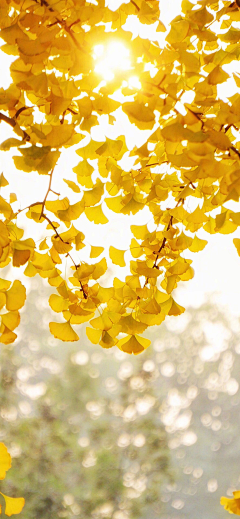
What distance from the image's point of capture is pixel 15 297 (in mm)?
470

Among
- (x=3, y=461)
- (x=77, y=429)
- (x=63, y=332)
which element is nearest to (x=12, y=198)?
(x=63, y=332)

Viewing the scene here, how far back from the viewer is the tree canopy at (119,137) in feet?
1.23

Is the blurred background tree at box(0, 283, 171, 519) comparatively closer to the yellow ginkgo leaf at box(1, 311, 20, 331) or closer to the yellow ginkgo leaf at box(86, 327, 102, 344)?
the yellow ginkgo leaf at box(86, 327, 102, 344)

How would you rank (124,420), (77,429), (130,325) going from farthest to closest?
(124,420), (77,429), (130,325)

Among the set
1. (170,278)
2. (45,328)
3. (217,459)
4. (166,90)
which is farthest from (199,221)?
(217,459)

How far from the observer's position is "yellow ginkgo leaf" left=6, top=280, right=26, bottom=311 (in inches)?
18.4

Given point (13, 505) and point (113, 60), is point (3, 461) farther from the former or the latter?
point (113, 60)

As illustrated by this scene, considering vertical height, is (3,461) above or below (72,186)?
below

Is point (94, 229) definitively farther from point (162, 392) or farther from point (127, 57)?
point (127, 57)

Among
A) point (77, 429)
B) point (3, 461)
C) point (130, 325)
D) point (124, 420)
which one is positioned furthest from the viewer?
point (124, 420)

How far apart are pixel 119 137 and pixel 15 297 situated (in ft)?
0.80

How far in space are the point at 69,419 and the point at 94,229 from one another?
1785 mm

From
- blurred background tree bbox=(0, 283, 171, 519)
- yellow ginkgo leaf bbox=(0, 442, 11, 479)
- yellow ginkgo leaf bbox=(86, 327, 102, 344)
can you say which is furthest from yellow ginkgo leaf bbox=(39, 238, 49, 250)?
blurred background tree bbox=(0, 283, 171, 519)

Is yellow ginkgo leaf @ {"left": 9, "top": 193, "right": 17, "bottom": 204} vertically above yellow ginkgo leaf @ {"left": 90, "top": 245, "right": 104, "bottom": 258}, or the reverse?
yellow ginkgo leaf @ {"left": 9, "top": 193, "right": 17, "bottom": 204}
